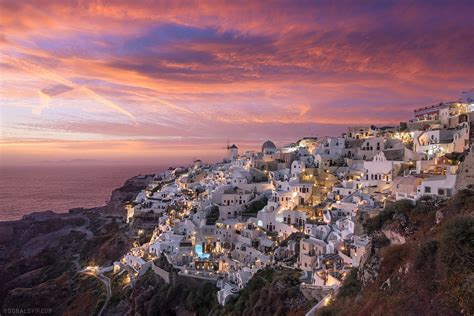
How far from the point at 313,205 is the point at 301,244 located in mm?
8978

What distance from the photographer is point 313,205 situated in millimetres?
34250

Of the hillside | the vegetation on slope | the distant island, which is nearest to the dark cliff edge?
the distant island

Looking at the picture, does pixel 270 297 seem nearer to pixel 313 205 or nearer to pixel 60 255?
pixel 313 205

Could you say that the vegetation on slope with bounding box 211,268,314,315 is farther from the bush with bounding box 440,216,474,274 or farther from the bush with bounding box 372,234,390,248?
the bush with bounding box 440,216,474,274

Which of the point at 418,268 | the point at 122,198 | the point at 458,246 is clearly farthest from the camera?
the point at 122,198

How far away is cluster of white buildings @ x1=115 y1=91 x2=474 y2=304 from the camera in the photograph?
2408 centimetres

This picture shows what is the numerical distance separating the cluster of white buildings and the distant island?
0.12m

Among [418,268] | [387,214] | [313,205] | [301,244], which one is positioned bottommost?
[301,244]

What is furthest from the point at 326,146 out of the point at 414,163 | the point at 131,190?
the point at 131,190

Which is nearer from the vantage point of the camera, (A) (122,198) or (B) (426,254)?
(B) (426,254)

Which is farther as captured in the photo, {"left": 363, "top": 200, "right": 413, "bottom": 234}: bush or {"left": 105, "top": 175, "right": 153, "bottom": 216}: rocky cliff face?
{"left": 105, "top": 175, "right": 153, "bottom": 216}: rocky cliff face

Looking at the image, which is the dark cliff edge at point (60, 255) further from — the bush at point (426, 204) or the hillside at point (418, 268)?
the bush at point (426, 204)

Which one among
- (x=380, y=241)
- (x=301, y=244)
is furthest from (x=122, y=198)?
(x=380, y=241)

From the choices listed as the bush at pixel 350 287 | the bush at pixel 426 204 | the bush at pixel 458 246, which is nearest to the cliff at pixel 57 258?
the bush at pixel 350 287
